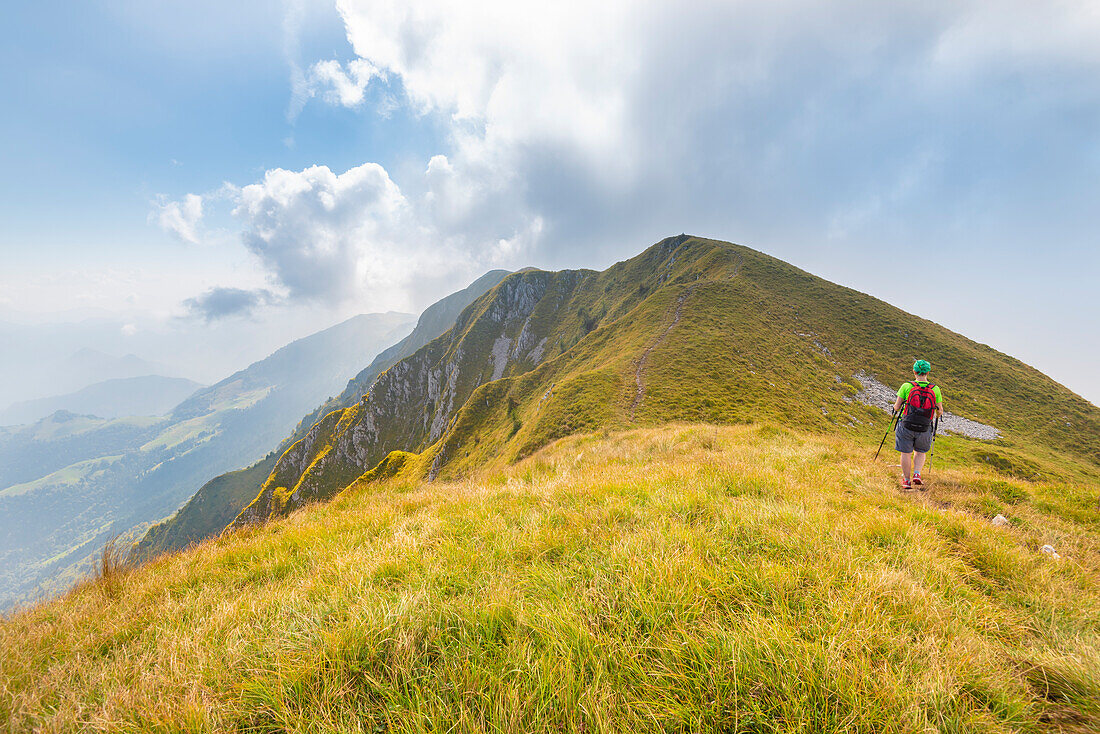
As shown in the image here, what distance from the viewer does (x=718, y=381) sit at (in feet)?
127

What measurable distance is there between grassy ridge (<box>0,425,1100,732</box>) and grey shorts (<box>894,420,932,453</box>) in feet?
13.6

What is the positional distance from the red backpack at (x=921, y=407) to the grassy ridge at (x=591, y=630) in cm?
446

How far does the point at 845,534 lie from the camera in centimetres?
425

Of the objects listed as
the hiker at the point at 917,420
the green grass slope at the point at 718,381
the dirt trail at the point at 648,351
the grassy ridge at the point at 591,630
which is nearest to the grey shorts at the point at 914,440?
the hiker at the point at 917,420

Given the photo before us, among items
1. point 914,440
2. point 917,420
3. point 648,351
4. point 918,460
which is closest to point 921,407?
point 917,420

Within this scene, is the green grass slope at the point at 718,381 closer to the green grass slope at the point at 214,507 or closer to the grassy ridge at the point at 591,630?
the grassy ridge at the point at 591,630

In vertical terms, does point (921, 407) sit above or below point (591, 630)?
above

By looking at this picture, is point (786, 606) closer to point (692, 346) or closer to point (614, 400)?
point (614, 400)

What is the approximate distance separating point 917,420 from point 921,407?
0.37m

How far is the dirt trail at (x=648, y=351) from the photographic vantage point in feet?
119

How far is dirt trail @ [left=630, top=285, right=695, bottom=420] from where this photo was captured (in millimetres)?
36159

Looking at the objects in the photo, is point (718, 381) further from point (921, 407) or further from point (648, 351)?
point (921, 407)

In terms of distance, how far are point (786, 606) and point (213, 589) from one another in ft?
19.9

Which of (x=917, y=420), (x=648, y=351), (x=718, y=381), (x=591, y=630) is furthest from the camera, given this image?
(x=648, y=351)
